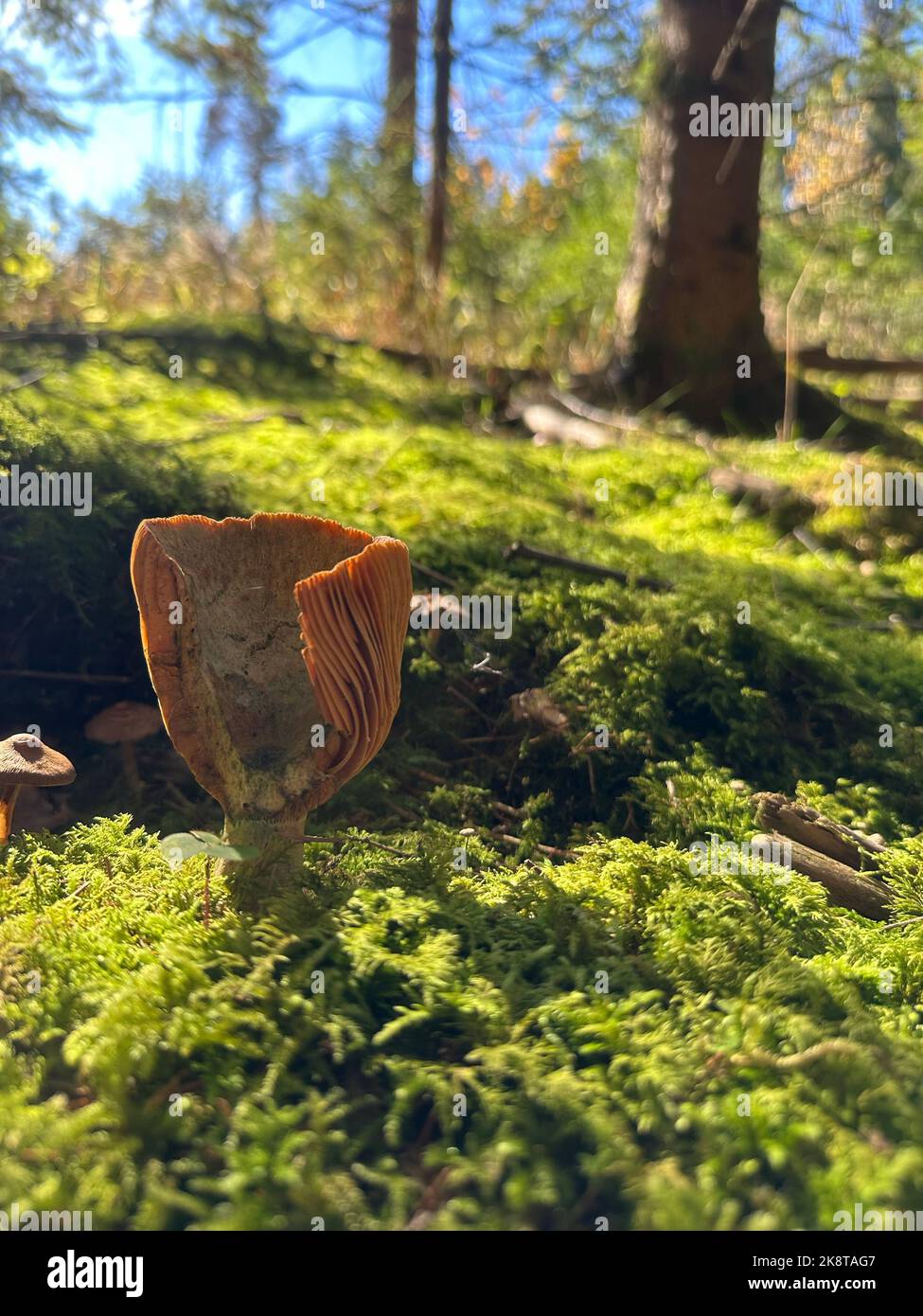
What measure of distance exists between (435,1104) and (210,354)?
→ 5.42m

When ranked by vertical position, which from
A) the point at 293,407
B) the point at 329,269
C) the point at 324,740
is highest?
the point at 329,269

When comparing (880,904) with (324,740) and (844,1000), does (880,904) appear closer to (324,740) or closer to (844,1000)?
(844,1000)

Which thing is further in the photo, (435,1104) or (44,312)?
(44,312)

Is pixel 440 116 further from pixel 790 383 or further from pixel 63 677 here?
pixel 63 677

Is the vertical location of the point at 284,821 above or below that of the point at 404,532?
below

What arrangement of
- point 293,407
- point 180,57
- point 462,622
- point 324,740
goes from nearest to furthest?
point 324,740 → point 462,622 → point 293,407 → point 180,57

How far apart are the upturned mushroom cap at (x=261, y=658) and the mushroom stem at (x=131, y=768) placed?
0.75 metres

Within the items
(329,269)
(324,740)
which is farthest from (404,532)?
(329,269)

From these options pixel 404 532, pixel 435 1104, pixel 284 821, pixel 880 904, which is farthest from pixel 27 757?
pixel 880 904

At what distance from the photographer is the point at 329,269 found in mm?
8281

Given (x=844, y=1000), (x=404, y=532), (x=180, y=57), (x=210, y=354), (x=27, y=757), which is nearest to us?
(x=844, y=1000)

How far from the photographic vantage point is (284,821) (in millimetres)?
2244

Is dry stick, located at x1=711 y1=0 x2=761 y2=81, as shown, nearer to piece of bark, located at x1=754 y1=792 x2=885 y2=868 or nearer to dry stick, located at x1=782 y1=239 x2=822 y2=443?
dry stick, located at x1=782 y1=239 x2=822 y2=443

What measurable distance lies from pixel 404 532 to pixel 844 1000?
246 cm
